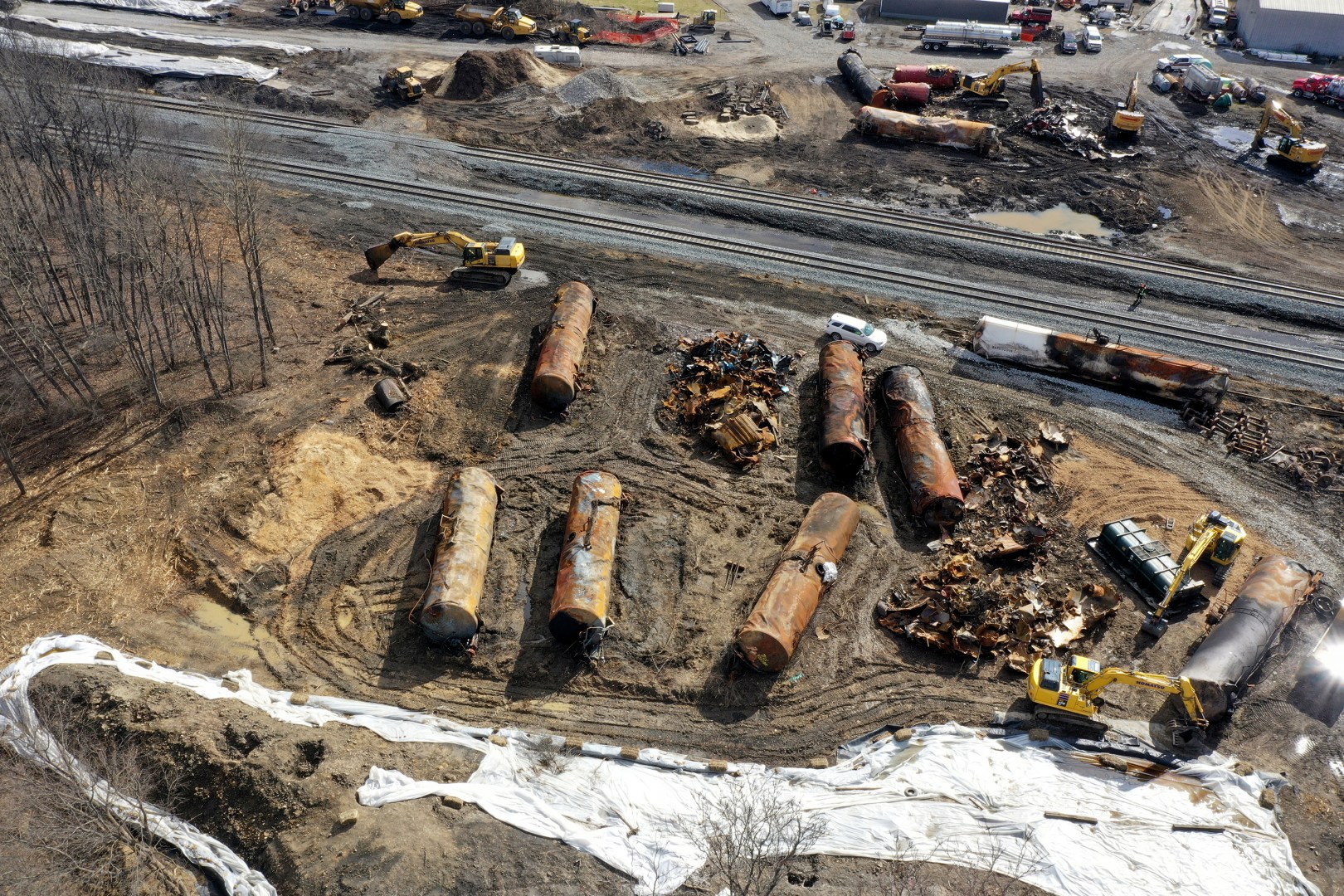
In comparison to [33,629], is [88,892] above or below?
below

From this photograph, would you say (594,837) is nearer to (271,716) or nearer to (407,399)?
(271,716)

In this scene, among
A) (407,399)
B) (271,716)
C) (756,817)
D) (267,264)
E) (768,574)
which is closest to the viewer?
(756,817)

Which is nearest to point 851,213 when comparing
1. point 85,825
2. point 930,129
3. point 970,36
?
point 930,129

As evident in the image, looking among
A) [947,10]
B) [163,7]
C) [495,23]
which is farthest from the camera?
[947,10]

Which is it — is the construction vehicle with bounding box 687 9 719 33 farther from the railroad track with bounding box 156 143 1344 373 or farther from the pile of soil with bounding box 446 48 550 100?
the railroad track with bounding box 156 143 1344 373

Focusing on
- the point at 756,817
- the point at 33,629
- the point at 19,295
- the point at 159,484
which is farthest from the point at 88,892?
the point at 19,295

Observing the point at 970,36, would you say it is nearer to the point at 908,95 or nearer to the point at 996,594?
the point at 908,95
